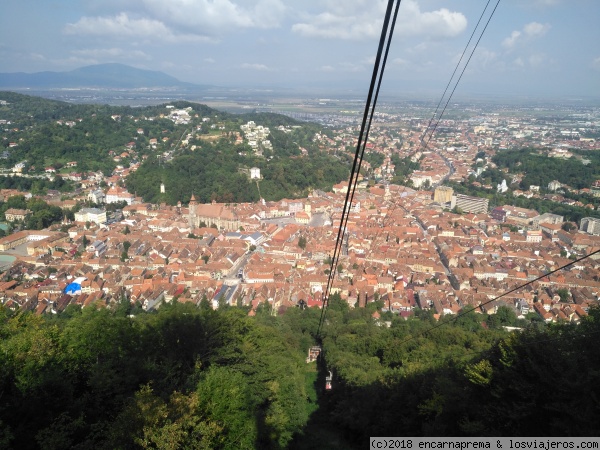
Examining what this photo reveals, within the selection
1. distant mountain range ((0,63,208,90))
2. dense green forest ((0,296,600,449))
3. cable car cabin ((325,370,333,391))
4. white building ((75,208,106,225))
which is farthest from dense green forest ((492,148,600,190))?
distant mountain range ((0,63,208,90))

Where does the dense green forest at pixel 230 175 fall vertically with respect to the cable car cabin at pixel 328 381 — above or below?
below

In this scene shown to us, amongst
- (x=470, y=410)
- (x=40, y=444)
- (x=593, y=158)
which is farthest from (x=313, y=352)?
(x=593, y=158)

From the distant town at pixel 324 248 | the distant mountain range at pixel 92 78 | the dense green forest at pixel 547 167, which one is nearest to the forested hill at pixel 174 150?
the distant town at pixel 324 248

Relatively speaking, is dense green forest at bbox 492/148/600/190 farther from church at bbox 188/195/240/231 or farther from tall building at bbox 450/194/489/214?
church at bbox 188/195/240/231

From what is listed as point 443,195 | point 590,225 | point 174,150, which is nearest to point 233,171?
point 174,150

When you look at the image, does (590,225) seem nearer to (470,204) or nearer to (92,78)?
(470,204)

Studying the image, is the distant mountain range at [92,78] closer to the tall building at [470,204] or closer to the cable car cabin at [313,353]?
the tall building at [470,204]
